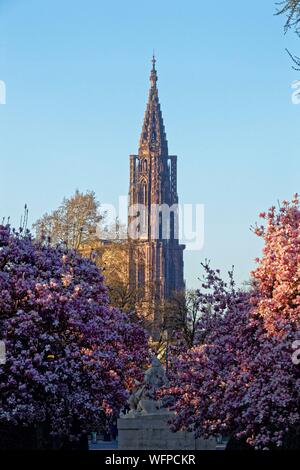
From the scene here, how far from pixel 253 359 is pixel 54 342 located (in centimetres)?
516

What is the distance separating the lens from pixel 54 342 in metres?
26.1

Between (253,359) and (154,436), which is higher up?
(253,359)

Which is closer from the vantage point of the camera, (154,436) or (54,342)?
(54,342)

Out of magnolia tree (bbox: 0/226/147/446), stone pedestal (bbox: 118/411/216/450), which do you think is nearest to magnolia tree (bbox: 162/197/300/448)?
magnolia tree (bbox: 0/226/147/446)

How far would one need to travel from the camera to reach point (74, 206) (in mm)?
58250

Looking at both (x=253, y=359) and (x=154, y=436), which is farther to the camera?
(x=154, y=436)

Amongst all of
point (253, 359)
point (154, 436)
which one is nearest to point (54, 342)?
point (253, 359)

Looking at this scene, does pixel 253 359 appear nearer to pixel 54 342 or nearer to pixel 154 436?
pixel 54 342

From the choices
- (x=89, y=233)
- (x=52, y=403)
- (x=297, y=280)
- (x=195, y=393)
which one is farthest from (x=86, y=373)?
(x=89, y=233)

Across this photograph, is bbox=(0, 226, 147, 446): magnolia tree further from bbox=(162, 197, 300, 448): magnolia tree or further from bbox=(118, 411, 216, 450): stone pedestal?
bbox=(118, 411, 216, 450): stone pedestal

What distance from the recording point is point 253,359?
85.6 feet

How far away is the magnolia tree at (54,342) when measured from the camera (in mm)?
25031

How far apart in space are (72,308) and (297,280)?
578 centimetres
